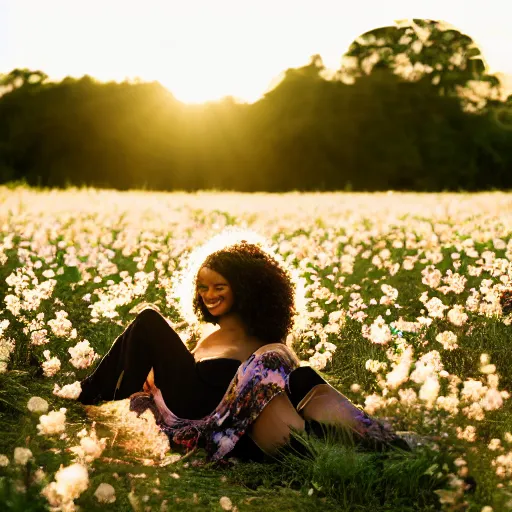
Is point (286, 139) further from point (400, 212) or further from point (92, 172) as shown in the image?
point (400, 212)

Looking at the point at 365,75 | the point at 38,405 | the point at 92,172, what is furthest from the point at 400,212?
the point at 365,75

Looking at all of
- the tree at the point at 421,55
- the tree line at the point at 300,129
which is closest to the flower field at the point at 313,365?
the tree line at the point at 300,129

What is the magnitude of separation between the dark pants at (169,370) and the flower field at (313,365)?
23 cm

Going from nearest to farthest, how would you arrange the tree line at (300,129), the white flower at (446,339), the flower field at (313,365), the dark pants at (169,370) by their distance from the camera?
1. the flower field at (313,365)
2. the dark pants at (169,370)
3. the white flower at (446,339)
4. the tree line at (300,129)

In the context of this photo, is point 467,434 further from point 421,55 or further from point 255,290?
point 421,55

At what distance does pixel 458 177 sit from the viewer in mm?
32031

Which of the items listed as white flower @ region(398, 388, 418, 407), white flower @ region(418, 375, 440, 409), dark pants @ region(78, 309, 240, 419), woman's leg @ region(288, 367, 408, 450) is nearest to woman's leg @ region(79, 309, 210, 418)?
dark pants @ region(78, 309, 240, 419)

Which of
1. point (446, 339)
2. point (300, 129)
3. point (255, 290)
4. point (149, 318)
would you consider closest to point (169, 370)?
point (149, 318)

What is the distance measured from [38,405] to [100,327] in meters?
3.60

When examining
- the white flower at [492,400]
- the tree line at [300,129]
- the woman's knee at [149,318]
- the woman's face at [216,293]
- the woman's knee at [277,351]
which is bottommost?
the white flower at [492,400]

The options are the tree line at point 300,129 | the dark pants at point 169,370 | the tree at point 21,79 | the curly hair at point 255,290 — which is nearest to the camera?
the dark pants at point 169,370

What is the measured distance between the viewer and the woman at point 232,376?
3.84 m

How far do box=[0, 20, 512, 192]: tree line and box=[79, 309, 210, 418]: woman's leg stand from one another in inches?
930

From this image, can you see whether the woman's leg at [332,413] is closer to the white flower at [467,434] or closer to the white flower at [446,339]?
the white flower at [467,434]
